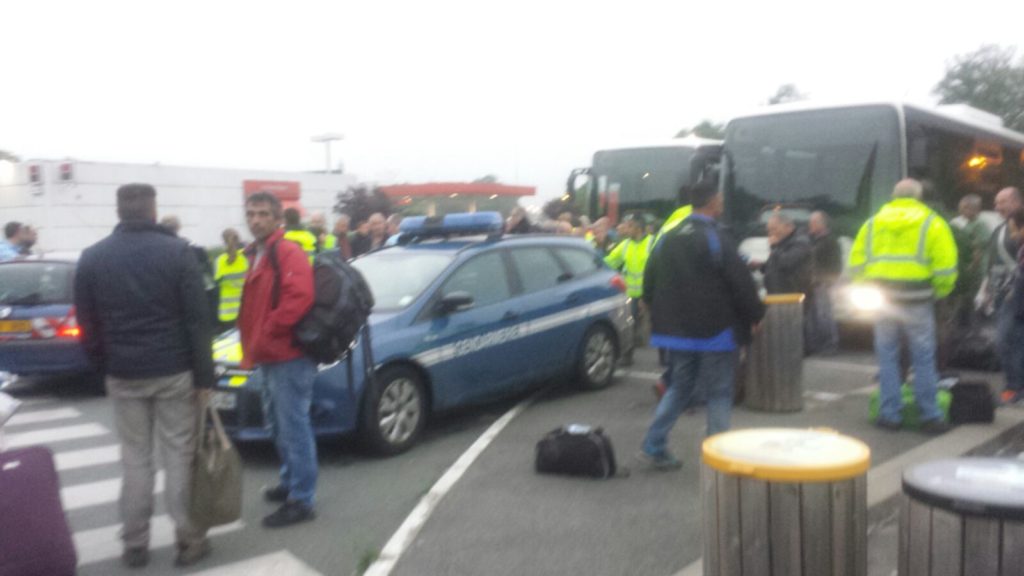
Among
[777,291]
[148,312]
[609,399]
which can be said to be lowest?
[609,399]

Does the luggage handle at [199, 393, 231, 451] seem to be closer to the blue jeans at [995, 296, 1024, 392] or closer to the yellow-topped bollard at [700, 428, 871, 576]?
the yellow-topped bollard at [700, 428, 871, 576]

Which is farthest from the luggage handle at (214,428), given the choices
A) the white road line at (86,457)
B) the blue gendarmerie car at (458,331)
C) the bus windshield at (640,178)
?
the bus windshield at (640,178)

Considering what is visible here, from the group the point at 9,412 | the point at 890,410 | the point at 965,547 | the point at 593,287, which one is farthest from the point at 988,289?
the point at 9,412

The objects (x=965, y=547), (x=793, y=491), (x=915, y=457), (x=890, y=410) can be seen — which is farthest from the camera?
(x=890, y=410)

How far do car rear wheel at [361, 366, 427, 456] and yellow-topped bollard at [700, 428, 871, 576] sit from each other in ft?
12.9

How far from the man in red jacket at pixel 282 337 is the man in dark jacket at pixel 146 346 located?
49 centimetres

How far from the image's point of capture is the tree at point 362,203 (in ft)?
119

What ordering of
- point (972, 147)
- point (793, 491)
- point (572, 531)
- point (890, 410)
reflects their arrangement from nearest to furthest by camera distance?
point (793, 491), point (572, 531), point (890, 410), point (972, 147)

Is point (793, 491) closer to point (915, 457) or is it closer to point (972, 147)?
point (915, 457)

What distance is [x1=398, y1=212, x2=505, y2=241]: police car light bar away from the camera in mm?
9008

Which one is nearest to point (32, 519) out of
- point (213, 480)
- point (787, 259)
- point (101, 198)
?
point (213, 480)

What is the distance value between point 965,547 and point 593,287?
6829 millimetres

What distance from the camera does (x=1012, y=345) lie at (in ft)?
26.2

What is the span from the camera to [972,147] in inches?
566
